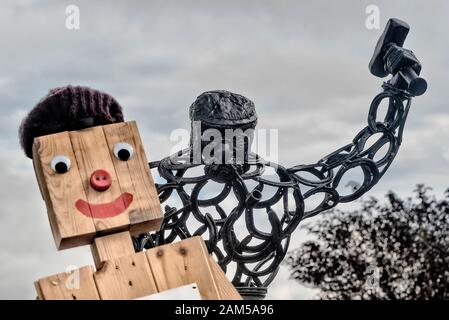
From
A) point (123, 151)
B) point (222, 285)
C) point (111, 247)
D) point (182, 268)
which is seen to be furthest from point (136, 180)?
point (222, 285)

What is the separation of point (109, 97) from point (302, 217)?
1478 millimetres

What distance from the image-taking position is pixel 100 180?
2895 mm

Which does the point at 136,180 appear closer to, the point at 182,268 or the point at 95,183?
the point at 95,183

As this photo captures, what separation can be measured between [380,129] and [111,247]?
2139 millimetres

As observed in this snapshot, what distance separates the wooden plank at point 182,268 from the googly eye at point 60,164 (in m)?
0.43

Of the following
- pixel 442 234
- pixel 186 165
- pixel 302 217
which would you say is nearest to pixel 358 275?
pixel 442 234

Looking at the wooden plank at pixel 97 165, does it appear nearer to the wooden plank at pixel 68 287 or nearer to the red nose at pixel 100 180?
the red nose at pixel 100 180

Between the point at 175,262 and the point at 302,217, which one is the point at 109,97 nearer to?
the point at 175,262

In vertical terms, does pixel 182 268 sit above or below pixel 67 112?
below

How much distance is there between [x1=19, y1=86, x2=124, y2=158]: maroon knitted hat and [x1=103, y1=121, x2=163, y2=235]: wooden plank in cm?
8

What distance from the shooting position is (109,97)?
308 cm

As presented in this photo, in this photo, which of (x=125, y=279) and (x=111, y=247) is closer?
(x=125, y=279)

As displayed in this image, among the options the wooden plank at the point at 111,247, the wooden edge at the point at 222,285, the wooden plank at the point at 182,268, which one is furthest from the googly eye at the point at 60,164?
the wooden edge at the point at 222,285

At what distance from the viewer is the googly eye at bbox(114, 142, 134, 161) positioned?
116 inches
